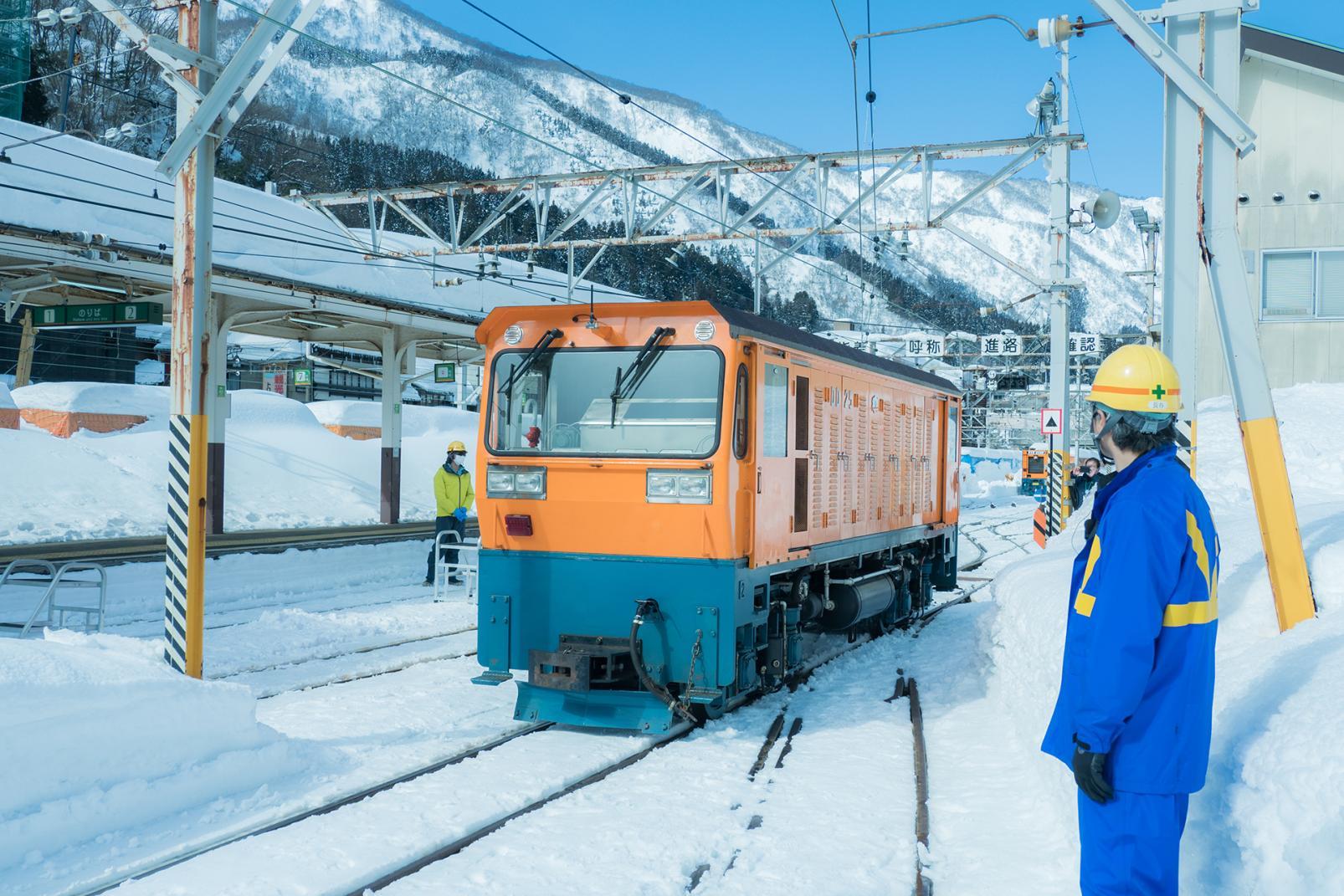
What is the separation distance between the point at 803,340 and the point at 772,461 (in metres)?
1.14

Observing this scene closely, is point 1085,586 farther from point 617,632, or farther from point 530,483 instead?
point 530,483

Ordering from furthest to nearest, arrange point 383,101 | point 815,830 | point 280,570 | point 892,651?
point 383,101, point 280,570, point 892,651, point 815,830

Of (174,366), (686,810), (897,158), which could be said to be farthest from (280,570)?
(686,810)

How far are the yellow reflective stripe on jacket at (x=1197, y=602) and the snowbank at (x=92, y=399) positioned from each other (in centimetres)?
3294

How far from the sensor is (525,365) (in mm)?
8344

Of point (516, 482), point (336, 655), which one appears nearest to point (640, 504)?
point (516, 482)

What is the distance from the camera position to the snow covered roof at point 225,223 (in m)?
20.4

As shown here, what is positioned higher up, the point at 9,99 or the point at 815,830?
the point at 9,99

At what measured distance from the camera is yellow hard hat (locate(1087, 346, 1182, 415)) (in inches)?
152

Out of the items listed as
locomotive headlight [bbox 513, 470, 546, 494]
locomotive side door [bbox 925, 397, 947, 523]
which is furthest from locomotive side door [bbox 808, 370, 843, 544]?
locomotive side door [bbox 925, 397, 947, 523]

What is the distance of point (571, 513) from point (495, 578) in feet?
2.53

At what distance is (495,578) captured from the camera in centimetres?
833

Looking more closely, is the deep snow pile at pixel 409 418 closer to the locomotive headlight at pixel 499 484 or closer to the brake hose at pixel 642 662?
the locomotive headlight at pixel 499 484

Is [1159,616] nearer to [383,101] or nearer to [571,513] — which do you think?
[571,513]
